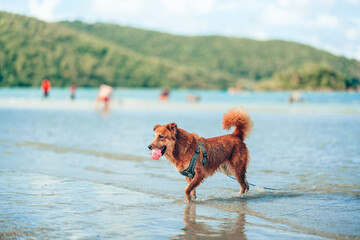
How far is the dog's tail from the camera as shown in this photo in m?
8.73

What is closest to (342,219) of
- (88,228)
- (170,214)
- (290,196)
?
(290,196)

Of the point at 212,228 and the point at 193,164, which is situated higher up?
the point at 193,164

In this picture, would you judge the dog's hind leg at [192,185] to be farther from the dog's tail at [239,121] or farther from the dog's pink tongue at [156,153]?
the dog's tail at [239,121]

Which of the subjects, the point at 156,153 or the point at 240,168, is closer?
the point at 156,153

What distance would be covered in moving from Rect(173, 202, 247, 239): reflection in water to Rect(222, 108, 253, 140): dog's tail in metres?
2.08

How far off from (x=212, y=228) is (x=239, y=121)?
2895 mm

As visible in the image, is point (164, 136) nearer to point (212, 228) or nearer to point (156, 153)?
point (156, 153)

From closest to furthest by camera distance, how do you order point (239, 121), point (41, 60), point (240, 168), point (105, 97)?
1. point (240, 168)
2. point (239, 121)
3. point (105, 97)
4. point (41, 60)

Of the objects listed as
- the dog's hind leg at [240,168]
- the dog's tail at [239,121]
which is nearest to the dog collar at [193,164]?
the dog's hind leg at [240,168]

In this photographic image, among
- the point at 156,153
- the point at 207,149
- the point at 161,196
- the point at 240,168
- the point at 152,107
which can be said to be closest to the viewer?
the point at 156,153

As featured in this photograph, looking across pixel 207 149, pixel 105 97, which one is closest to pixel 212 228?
pixel 207 149

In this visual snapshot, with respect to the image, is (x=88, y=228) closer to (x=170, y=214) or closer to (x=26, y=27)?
(x=170, y=214)

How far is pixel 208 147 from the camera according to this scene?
8086 millimetres

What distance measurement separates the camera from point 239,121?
28.7ft
